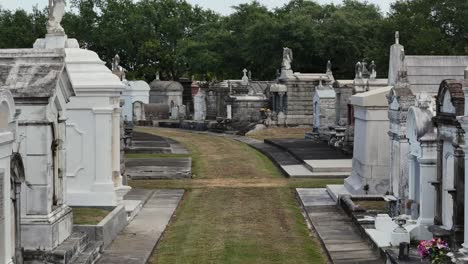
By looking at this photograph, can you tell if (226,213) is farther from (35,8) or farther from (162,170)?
(35,8)

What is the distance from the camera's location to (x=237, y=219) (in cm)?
1858

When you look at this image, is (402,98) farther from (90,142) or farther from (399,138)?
(90,142)

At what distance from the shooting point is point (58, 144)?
13383 mm

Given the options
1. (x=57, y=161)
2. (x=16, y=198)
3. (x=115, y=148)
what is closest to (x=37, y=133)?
(x=57, y=161)

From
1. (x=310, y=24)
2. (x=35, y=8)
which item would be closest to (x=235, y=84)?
(x=310, y=24)

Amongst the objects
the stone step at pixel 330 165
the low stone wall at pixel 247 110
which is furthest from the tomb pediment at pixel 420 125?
the low stone wall at pixel 247 110

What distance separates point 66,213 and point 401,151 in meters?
6.87

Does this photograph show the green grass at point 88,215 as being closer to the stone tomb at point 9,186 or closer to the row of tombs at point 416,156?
the stone tomb at point 9,186

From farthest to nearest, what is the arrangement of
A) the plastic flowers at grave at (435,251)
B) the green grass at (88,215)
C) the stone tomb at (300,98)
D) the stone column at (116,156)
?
the stone tomb at (300,98)
the stone column at (116,156)
the green grass at (88,215)
the plastic flowers at grave at (435,251)

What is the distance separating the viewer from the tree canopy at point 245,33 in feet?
194

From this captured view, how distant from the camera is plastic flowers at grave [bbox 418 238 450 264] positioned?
11.5 m

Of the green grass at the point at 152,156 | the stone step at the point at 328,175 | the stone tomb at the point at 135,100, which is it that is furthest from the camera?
the stone tomb at the point at 135,100

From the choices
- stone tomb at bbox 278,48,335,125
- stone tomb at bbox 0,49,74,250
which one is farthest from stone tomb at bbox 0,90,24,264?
stone tomb at bbox 278,48,335,125

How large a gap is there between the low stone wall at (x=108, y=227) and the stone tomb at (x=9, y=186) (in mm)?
2973
